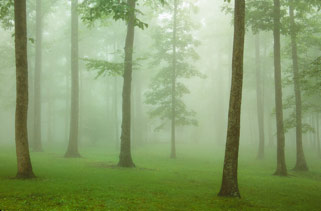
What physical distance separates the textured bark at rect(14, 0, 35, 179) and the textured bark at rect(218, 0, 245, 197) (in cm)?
752

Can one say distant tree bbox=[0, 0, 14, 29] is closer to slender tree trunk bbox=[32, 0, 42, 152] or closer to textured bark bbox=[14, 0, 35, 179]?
textured bark bbox=[14, 0, 35, 179]

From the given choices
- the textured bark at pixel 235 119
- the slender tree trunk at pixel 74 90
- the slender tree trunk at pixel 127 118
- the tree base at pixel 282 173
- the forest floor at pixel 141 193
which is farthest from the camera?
the slender tree trunk at pixel 74 90

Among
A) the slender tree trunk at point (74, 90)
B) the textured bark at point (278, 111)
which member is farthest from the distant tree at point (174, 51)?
the textured bark at point (278, 111)

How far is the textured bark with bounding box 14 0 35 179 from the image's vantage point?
1037 cm

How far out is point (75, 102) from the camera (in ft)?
70.0

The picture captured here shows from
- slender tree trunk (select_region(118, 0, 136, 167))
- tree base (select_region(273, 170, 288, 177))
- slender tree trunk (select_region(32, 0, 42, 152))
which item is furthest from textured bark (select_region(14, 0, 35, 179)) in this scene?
slender tree trunk (select_region(32, 0, 42, 152))

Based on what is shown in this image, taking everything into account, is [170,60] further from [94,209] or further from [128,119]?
[94,209]

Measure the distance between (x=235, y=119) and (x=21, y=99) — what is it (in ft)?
26.6

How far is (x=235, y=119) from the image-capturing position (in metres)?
9.16

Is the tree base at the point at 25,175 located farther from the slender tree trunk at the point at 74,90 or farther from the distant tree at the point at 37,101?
the distant tree at the point at 37,101

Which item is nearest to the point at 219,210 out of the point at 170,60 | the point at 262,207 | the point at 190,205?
the point at 190,205

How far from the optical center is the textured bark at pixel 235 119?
9156 mm

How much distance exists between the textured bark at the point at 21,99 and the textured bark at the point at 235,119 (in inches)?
296

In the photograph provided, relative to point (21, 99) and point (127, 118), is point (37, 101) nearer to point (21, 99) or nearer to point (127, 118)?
point (127, 118)
